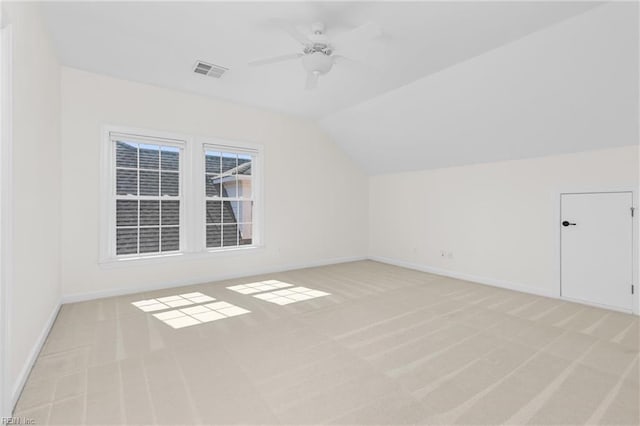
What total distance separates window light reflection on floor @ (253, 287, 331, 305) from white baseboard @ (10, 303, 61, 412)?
2.07 metres

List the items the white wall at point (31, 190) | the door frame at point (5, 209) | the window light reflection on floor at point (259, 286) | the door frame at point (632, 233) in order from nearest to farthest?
the door frame at point (5, 209) → the white wall at point (31, 190) → the door frame at point (632, 233) → the window light reflection on floor at point (259, 286)

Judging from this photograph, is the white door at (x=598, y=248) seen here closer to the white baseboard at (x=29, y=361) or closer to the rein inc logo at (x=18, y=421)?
the rein inc logo at (x=18, y=421)

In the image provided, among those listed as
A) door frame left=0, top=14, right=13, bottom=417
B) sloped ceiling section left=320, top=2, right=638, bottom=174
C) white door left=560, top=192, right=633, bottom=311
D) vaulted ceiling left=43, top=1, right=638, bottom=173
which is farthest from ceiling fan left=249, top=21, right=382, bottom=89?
white door left=560, top=192, right=633, bottom=311

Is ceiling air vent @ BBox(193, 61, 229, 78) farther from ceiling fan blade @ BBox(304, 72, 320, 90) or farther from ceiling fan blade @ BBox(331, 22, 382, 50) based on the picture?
ceiling fan blade @ BBox(331, 22, 382, 50)

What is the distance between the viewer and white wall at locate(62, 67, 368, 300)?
3.66m

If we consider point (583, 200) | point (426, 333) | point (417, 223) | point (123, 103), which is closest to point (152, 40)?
point (123, 103)

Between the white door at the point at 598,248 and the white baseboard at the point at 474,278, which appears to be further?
the white baseboard at the point at 474,278

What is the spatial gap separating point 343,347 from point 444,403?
904mm

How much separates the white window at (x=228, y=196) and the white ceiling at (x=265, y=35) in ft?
3.89

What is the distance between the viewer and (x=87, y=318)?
3.13 metres

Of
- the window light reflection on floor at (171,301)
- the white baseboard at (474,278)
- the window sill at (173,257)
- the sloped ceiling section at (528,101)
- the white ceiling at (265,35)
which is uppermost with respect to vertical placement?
the white ceiling at (265,35)

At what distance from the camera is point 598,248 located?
11.7 ft

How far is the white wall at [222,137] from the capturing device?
366 centimetres

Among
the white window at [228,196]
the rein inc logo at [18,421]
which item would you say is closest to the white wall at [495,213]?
the white window at [228,196]
